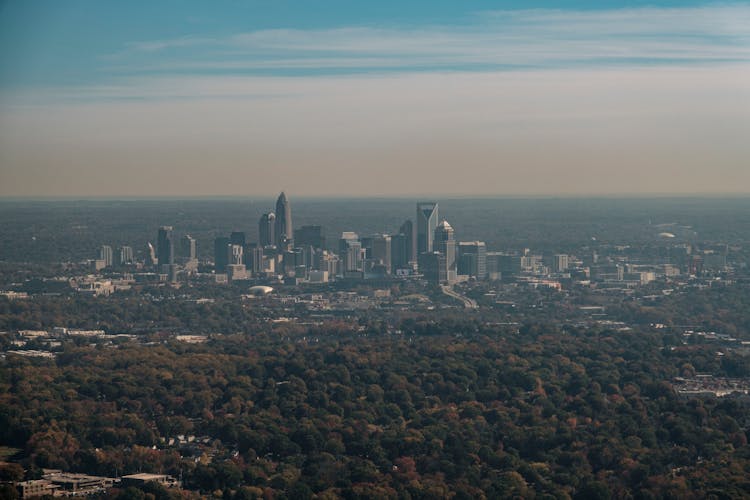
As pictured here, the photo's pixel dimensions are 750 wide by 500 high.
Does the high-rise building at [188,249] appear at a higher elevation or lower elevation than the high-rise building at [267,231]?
lower

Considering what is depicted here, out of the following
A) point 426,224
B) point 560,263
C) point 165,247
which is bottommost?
point 560,263

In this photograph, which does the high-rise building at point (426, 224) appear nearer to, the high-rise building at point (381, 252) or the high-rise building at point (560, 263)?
the high-rise building at point (381, 252)

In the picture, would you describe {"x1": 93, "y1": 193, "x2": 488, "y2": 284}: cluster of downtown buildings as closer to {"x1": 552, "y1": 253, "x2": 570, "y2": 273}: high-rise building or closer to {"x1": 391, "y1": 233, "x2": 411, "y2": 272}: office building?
{"x1": 391, "y1": 233, "x2": 411, "y2": 272}: office building

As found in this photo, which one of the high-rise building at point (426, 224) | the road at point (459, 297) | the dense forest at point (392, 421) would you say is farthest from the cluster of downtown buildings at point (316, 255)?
the dense forest at point (392, 421)

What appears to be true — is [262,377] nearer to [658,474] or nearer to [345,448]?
[345,448]

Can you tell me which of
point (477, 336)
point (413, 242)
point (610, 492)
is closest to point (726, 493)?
point (610, 492)

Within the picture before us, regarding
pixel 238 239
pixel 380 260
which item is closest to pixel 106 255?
pixel 238 239

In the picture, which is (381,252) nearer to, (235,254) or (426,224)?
(426,224)
